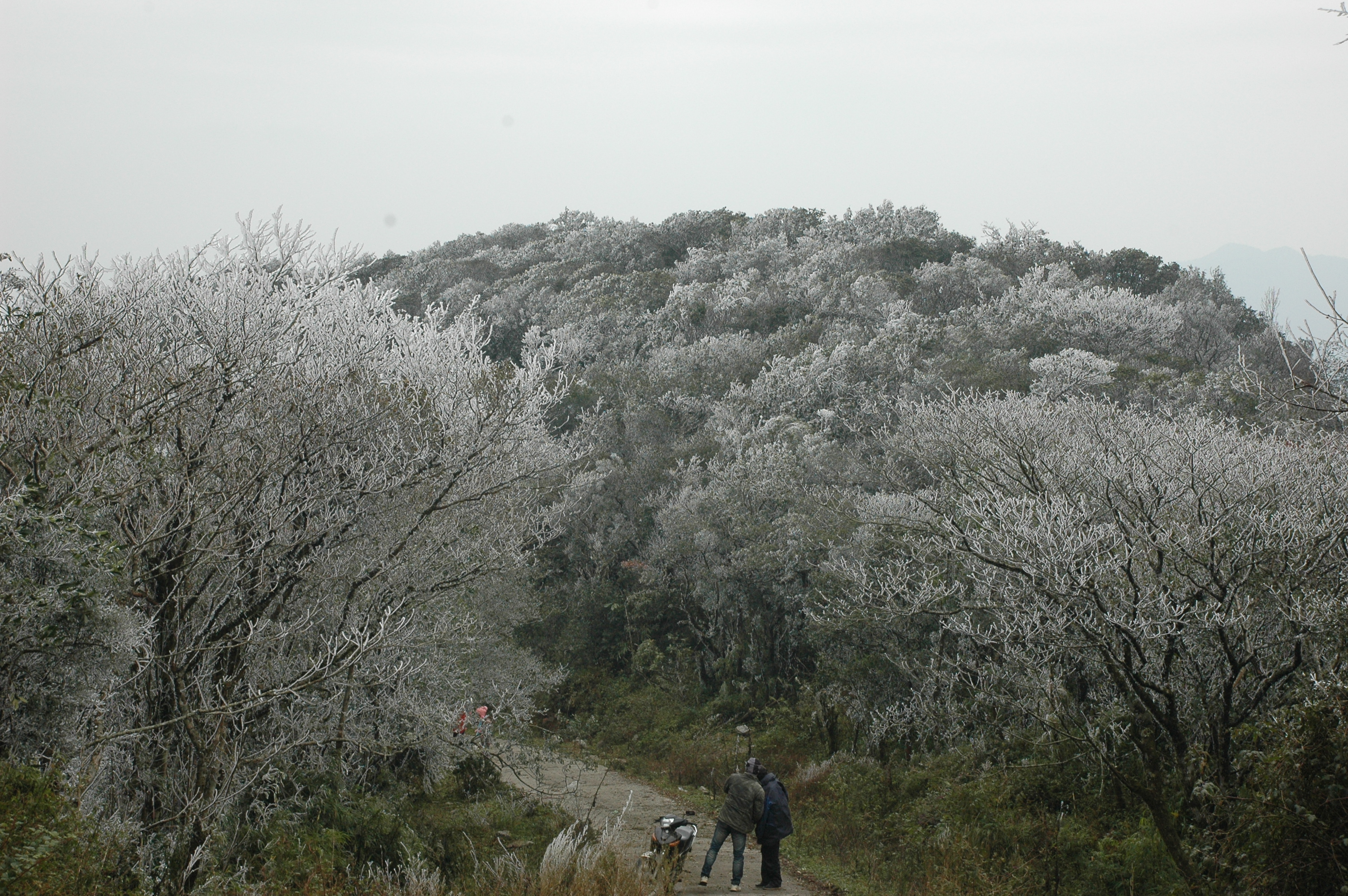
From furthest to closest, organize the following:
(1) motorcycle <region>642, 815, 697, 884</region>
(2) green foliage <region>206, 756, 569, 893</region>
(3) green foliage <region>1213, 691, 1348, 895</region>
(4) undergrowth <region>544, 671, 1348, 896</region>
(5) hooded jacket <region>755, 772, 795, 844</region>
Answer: (5) hooded jacket <region>755, 772, 795, 844</region>, (1) motorcycle <region>642, 815, 697, 884</region>, (2) green foliage <region>206, 756, 569, 893</region>, (4) undergrowth <region>544, 671, 1348, 896</region>, (3) green foliage <region>1213, 691, 1348, 895</region>

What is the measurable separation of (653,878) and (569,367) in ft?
94.6

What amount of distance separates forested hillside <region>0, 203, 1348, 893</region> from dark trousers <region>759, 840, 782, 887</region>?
1.20 meters

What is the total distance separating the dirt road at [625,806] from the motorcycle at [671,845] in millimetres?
359

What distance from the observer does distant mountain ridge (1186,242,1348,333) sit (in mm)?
7629

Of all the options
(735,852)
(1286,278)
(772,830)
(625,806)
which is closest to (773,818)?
(772,830)

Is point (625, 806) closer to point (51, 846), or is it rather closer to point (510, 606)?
point (51, 846)

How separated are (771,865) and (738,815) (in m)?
0.74

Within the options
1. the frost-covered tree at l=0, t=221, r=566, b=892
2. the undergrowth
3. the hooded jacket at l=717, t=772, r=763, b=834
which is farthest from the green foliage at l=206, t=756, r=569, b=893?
the undergrowth

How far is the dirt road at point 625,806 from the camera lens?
1022 cm

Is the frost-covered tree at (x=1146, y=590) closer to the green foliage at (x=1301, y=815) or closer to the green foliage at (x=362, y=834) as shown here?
the green foliage at (x=1301, y=815)

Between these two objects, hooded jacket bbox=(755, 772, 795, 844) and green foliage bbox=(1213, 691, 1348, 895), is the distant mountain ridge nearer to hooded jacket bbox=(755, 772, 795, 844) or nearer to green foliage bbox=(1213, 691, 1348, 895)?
green foliage bbox=(1213, 691, 1348, 895)

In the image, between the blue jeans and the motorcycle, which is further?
the blue jeans

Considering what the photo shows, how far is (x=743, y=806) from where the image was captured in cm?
971

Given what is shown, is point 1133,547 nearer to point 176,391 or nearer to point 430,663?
point 430,663
